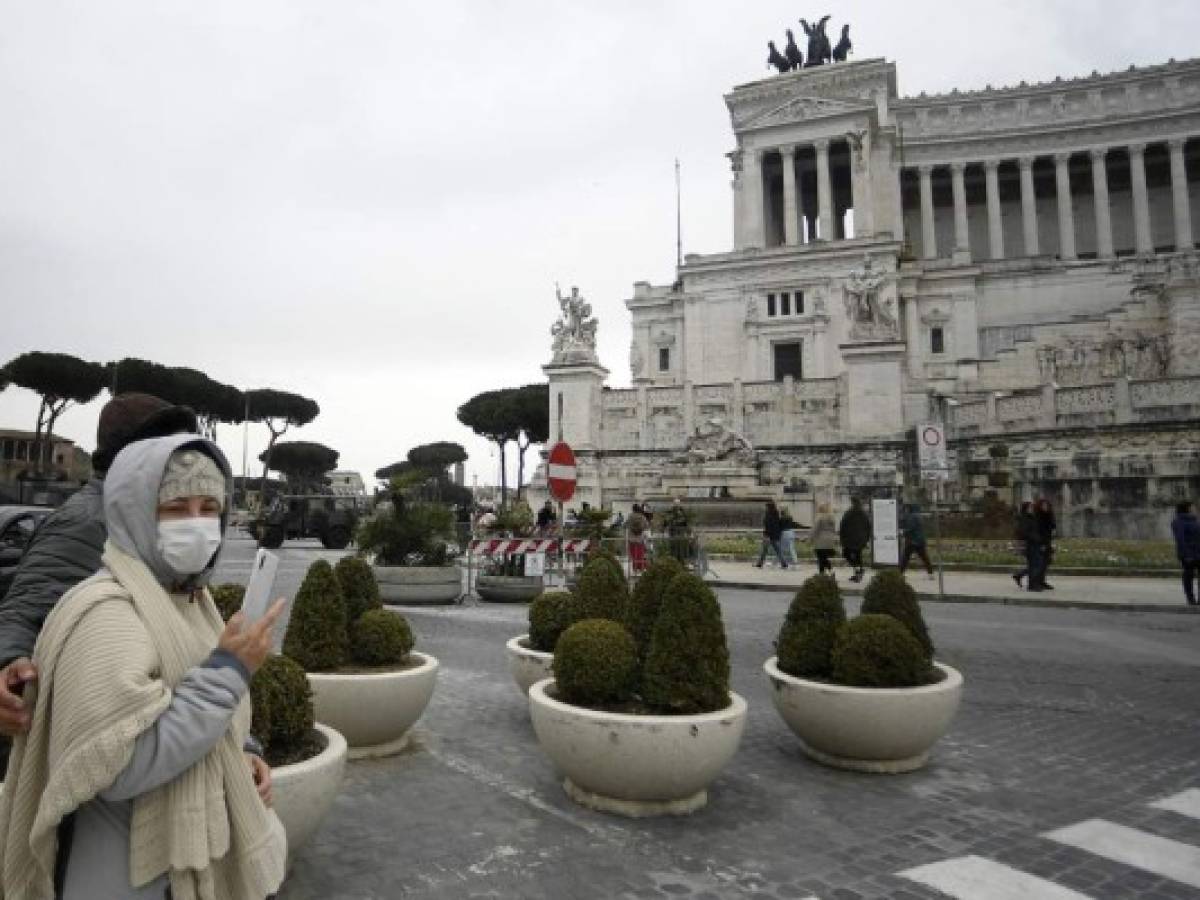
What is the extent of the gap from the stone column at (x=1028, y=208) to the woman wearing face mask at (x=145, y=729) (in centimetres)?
6435

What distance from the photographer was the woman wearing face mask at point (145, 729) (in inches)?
66.3

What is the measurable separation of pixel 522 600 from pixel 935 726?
1013 cm

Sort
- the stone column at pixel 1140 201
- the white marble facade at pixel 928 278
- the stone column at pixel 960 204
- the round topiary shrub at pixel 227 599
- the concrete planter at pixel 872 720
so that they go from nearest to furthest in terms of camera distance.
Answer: the round topiary shrub at pixel 227 599 < the concrete planter at pixel 872 720 < the white marble facade at pixel 928 278 < the stone column at pixel 1140 201 < the stone column at pixel 960 204

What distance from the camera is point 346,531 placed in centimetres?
2594

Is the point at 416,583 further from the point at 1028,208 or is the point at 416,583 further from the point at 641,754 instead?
the point at 1028,208

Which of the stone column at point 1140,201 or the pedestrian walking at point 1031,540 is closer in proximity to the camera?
the pedestrian walking at point 1031,540

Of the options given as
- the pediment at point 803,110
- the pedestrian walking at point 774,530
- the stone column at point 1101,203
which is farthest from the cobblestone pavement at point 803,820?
the stone column at point 1101,203

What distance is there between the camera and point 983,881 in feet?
11.6

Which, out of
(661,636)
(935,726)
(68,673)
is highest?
(68,673)

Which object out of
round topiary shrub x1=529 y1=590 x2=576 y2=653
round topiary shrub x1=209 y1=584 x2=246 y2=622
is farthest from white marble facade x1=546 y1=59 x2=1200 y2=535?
round topiary shrub x1=209 y1=584 x2=246 y2=622

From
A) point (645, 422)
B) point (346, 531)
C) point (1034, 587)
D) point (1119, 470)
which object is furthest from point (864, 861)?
point (645, 422)

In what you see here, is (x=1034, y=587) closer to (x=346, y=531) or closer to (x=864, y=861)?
(x=864, y=861)

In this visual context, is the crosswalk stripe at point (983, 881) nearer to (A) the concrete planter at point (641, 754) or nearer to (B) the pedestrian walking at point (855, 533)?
(A) the concrete planter at point (641, 754)

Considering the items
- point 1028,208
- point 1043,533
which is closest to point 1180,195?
point 1028,208
